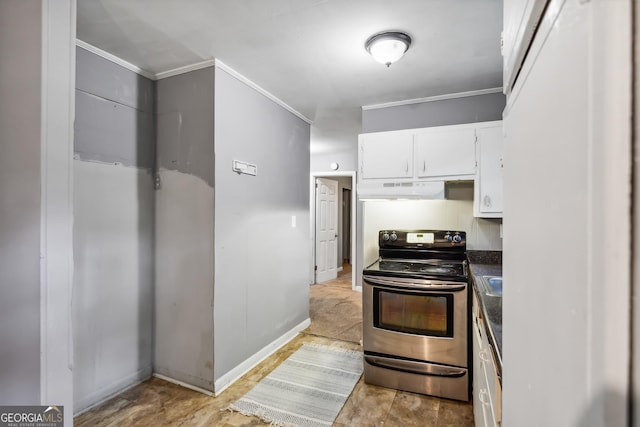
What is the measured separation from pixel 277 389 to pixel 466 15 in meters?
2.81

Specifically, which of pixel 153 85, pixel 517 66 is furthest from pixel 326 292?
pixel 517 66

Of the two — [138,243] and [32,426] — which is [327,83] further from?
[32,426]

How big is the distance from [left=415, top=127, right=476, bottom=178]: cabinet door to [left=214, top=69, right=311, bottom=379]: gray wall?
4.55 ft

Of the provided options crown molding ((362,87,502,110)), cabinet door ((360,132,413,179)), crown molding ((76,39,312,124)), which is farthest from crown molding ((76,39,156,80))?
crown molding ((362,87,502,110))

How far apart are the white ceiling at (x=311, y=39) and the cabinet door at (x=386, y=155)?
0.44 m

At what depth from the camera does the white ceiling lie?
5.50 ft

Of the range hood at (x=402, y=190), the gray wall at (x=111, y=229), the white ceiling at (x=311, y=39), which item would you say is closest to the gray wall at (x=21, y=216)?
the white ceiling at (x=311, y=39)

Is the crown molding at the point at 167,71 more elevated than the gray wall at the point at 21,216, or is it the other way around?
the crown molding at the point at 167,71

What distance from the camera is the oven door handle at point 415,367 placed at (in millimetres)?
2154

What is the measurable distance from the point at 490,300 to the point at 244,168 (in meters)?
2.01

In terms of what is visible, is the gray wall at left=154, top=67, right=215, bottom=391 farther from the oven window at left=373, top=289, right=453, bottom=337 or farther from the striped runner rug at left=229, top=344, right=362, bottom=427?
the oven window at left=373, top=289, right=453, bottom=337

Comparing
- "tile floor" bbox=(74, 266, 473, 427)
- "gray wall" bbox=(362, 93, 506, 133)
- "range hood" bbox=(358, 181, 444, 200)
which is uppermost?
"gray wall" bbox=(362, 93, 506, 133)

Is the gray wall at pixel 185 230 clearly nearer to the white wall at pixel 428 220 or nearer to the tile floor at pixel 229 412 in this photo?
the tile floor at pixel 229 412

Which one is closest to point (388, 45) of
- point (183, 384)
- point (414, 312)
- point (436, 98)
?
point (436, 98)
